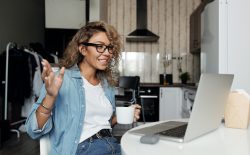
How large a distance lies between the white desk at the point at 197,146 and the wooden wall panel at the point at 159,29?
12.3 ft

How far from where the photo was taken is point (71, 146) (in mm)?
1149

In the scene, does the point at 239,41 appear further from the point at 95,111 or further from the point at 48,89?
A: the point at 48,89

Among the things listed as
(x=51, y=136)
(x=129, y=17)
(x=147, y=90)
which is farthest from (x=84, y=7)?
(x=51, y=136)

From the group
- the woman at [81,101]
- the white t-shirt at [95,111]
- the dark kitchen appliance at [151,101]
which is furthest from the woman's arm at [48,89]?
the dark kitchen appliance at [151,101]

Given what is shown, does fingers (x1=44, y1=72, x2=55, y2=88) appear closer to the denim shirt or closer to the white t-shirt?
the denim shirt

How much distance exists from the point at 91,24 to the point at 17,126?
3.59m

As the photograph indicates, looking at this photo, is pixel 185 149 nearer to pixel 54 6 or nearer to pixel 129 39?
pixel 129 39

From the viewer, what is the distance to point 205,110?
94cm

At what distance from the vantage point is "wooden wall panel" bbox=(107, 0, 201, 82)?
4746 mm

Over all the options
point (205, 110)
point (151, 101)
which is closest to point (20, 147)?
point (151, 101)

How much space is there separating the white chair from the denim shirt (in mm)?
19

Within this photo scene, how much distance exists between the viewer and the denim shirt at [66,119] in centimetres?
115

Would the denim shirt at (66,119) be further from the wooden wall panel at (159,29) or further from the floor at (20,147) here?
the wooden wall panel at (159,29)

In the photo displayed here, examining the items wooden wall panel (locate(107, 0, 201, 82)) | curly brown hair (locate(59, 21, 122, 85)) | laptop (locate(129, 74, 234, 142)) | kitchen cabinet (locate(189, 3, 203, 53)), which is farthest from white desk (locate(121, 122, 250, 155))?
wooden wall panel (locate(107, 0, 201, 82))
